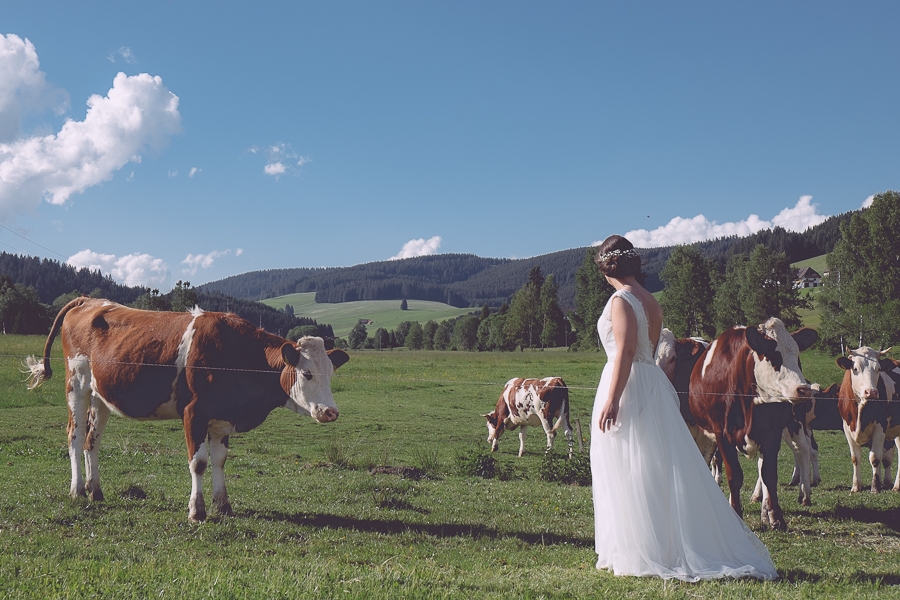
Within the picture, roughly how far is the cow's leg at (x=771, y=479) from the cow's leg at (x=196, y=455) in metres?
7.35

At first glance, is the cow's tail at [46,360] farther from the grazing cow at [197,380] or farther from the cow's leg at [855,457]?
the cow's leg at [855,457]

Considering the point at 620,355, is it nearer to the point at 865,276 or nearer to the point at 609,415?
the point at 609,415

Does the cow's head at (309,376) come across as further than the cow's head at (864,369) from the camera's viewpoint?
No

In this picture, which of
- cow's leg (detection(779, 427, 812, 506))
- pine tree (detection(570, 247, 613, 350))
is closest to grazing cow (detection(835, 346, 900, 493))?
cow's leg (detection(779, 427, 812, 506))

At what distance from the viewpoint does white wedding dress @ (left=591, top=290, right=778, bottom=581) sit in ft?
18.9

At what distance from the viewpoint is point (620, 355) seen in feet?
19.6

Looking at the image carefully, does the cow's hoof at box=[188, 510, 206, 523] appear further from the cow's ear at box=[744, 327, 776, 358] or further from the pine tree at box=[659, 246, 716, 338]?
the pine tree at box=[659, 246, 716, 338]

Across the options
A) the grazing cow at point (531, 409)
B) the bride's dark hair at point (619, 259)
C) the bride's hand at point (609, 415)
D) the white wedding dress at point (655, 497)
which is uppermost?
the bride's dark hair at point (619, 259)

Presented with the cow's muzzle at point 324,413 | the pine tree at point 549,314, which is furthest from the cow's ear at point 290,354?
the pine tree at point 549,314

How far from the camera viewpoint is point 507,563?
6809mm

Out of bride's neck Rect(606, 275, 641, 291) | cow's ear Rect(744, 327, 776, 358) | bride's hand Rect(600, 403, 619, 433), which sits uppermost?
bride's neck Rect(606, 275, 641, 291)

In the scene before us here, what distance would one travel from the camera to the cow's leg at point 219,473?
29.2ft

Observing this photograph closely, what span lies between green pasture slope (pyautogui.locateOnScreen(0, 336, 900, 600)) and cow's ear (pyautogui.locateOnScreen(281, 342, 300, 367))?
2.05 m

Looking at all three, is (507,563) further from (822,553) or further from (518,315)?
(518,315)
